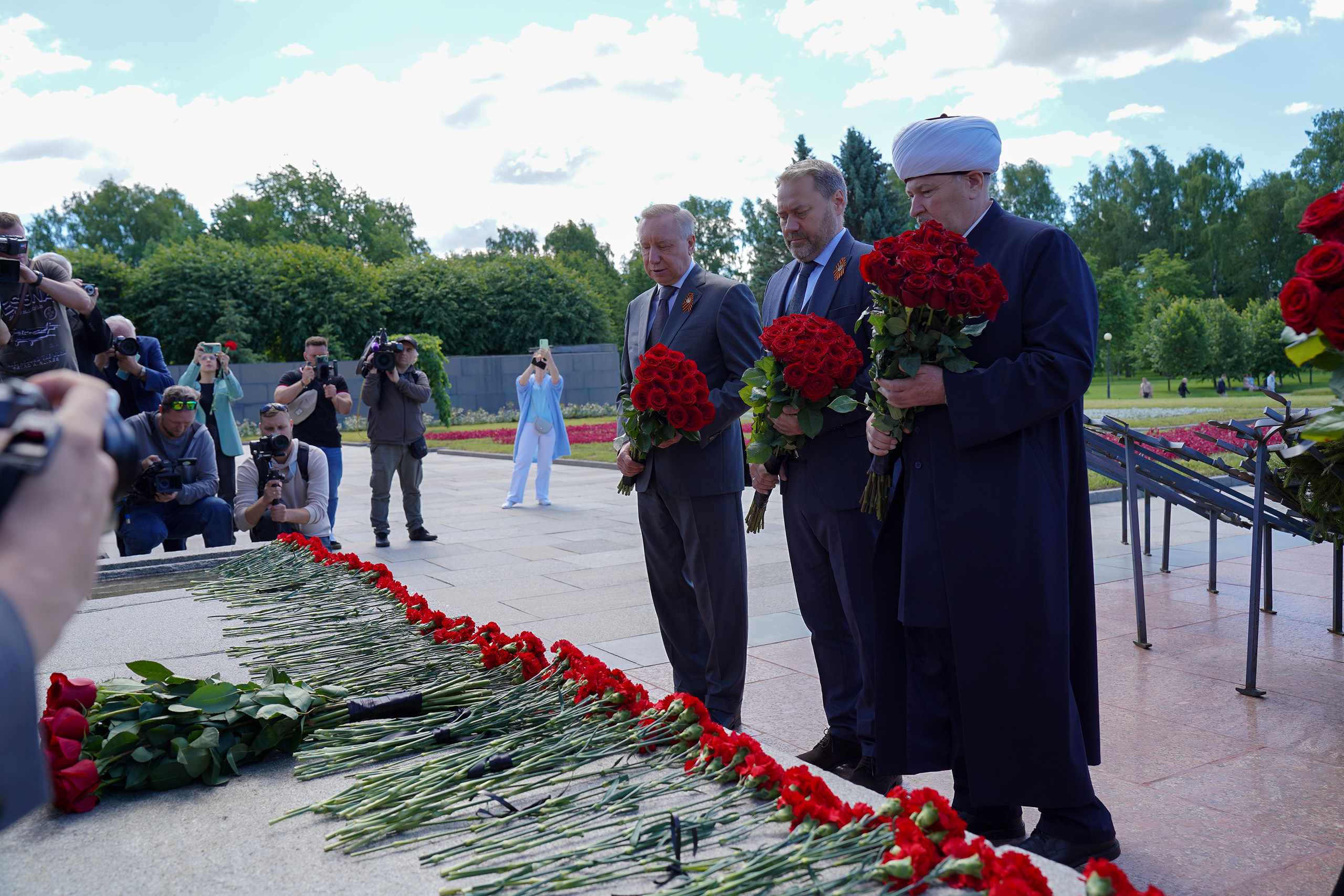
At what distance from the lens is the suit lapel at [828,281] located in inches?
146

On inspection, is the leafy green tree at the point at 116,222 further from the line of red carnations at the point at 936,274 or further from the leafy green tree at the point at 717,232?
the line of red carnations at the point at 936,274

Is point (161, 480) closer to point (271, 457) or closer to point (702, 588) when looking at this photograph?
point (271, 457)

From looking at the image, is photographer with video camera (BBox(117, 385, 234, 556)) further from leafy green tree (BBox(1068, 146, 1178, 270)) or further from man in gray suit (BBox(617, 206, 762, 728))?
leafy green tree (BBox(1068, 146, 1178, 270))

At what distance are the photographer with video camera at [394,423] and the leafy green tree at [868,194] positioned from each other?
24.1 m

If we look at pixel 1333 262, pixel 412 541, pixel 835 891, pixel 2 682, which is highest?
pixel 1333 262

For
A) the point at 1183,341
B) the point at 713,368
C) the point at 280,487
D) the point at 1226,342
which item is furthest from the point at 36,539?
the point at 1226,342

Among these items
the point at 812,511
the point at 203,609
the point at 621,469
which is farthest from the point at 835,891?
the point at 203,609

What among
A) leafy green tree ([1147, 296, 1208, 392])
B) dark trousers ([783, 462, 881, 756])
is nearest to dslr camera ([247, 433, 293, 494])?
dark trousers ([783, 462, 881, 756])

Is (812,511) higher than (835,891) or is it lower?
higher

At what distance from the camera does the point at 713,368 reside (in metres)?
4.24

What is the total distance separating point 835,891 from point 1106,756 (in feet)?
7.25

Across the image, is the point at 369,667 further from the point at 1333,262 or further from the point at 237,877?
the point at 1333,262

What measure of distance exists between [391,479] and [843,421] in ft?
21.3

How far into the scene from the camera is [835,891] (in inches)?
69.2
